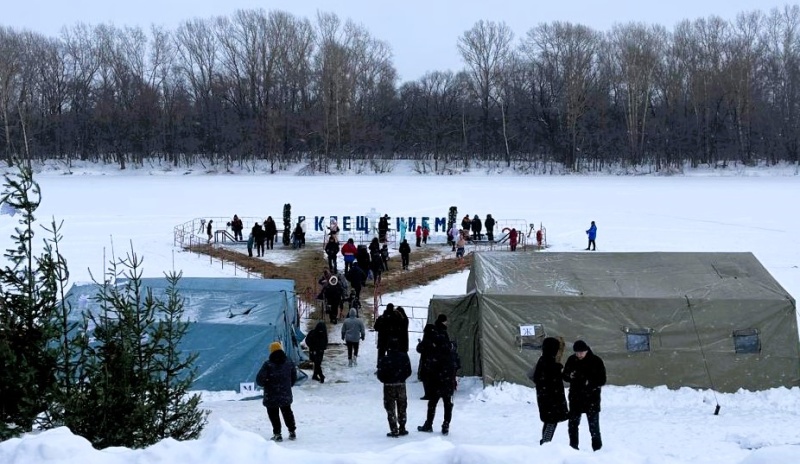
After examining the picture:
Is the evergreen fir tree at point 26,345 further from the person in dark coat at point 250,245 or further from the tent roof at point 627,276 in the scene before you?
the person in dark coat at point 250,245

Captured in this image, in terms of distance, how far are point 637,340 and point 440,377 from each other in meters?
3.88

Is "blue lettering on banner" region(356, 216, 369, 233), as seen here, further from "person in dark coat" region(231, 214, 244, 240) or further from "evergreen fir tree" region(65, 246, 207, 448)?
"evergreen fir tree" region(65, 246, 207, 448)

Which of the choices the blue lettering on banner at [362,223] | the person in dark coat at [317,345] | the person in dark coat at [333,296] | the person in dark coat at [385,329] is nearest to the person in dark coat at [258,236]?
the blue lettering on banner at [362,223]

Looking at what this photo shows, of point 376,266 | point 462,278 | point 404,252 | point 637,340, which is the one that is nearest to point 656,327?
point 637,340

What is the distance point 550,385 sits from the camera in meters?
7.50

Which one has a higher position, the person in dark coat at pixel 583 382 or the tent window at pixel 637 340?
the person in dark coat at pixel 583 382

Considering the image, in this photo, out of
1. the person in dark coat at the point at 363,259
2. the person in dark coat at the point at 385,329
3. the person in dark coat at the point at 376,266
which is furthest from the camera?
the person in dark coat at the point at 376,266

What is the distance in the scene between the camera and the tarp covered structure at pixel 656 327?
10969 mm

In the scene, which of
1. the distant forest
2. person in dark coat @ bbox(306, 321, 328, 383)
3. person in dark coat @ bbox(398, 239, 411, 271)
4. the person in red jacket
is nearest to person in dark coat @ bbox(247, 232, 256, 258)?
the person in red jacket

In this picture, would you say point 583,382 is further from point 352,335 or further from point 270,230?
point 270,230

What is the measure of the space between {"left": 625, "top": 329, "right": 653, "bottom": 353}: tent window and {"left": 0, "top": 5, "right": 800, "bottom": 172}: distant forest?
60.2 m

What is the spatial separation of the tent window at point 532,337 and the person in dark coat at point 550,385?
11.8ft

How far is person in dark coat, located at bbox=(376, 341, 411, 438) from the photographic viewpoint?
8.56 meters

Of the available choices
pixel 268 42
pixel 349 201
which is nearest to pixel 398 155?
pixel 268 42
